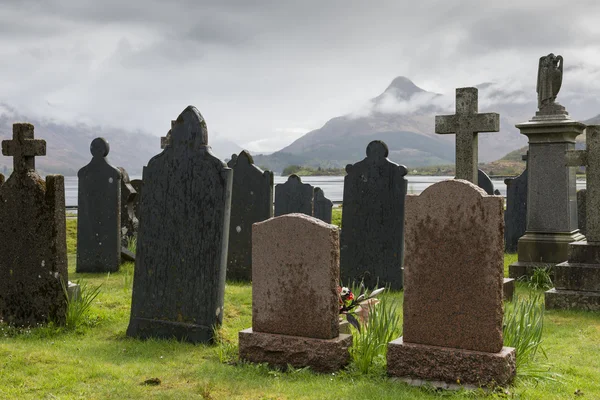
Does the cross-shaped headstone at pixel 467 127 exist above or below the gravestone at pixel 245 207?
above

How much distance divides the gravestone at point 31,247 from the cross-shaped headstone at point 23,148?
0.04 feet

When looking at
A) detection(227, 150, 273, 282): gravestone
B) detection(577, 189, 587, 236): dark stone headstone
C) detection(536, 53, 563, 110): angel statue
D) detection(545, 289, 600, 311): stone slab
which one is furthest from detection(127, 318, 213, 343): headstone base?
Answer: detection(577, 189, 587, 236): dark stone headstone

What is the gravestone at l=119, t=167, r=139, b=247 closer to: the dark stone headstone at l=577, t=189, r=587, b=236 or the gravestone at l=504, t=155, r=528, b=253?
the gravestone at l=504, t=155, r=528, b=253

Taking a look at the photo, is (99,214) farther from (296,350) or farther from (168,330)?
(296,350)

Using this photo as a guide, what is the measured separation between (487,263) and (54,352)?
4211 millimetres

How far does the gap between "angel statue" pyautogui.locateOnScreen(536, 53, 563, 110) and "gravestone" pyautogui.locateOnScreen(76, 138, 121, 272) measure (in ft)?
25.7

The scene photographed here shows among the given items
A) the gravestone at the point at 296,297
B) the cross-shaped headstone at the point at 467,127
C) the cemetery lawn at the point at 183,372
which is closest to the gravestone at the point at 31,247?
the cemetery lawn at the point at 183,372

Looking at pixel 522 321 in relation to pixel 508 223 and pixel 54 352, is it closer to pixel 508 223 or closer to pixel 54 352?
pixel 54 352

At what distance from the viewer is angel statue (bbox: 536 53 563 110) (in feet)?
39.4

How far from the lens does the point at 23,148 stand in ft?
24.7

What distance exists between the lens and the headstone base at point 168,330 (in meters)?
6.96

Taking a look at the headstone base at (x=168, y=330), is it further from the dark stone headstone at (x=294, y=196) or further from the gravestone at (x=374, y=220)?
the dark stone headstone at (x=294, y=196)

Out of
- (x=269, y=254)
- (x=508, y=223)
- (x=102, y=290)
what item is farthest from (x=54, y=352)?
(x=508, y=223)

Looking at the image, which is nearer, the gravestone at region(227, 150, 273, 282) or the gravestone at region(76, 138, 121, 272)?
the gravestone at region(227, 150, 273, 282)
